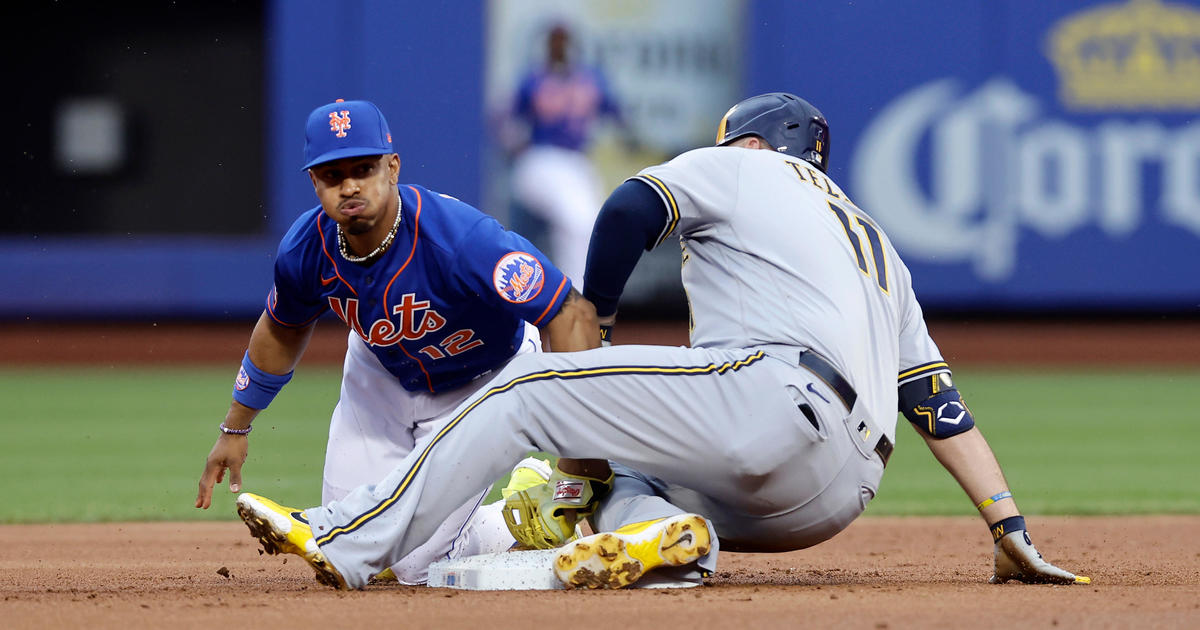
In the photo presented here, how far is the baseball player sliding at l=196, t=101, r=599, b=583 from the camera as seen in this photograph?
4.15 m

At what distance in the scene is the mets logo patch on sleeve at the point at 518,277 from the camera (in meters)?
4.13

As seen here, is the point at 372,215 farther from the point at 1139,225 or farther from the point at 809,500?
the point at 1139,225

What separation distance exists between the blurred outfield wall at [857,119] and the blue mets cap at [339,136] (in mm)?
10574

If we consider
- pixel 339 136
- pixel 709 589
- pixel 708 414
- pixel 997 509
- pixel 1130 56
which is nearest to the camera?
pixel 708 414

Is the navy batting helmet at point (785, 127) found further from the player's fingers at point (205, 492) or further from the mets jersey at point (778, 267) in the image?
the player's fingers at point (205, 492)

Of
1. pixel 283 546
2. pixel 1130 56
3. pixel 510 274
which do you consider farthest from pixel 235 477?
pixel 1130 56

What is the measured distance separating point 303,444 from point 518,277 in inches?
220

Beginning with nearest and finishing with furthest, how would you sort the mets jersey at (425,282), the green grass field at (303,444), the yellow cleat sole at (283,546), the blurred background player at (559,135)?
the yellow cleat sole at (283,546) < the mets jersey at (425,282) < the green grass field at (303,444) < the blurred background player at (559,135)

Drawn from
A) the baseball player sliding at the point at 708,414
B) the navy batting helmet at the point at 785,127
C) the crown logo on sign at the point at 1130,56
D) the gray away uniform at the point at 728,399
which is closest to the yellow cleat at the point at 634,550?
the baseball player sliding at the point at 708,414

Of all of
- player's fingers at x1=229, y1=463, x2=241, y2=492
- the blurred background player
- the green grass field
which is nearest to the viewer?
player's fingers at x1=229, y1=463, x2=241, y2=492

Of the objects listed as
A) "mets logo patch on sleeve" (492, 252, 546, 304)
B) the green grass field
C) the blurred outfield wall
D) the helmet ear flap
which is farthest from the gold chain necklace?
the blurred outfield wall

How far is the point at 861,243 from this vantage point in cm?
409

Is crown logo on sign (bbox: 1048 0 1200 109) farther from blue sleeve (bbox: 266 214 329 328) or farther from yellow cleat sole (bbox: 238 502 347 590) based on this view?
yellow cleat sole (bbox: 238 502 347 590)

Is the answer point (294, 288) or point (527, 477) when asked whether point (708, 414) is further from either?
point (294, 288)
